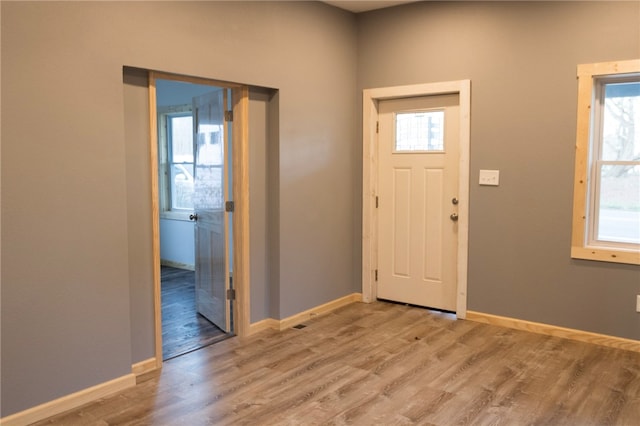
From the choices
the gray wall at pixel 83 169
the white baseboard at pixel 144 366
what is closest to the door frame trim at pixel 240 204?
the gray wall at pixel 83 169

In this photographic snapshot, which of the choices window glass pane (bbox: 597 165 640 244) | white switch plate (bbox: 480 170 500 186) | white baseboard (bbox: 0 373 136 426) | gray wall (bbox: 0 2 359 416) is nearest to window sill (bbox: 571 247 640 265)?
window glass pane (bbox: 597 165 640 244)

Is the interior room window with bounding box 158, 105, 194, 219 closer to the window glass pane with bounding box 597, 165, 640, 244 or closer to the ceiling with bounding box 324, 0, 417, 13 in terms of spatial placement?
the ceiling with bounding box 324, 0, 417, 13

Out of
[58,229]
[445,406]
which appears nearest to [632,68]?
[445,406]

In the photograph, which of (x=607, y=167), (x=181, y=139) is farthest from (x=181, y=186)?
(x=607, y=167)

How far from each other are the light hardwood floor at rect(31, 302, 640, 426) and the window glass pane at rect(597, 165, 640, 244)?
33.7 inches

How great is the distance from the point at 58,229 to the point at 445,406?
7.68 feet

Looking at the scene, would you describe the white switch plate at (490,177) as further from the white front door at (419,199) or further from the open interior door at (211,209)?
the open interior door at (211,209)

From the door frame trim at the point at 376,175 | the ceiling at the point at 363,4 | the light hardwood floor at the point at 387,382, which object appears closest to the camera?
the light hardwood floor at the point at 387,382

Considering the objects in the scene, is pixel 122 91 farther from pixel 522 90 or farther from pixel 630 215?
pixel 630 215

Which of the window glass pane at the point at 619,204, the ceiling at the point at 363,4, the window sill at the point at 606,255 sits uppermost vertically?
the ceiling at the point at 363,4

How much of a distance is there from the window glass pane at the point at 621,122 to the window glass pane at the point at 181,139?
4.71 m

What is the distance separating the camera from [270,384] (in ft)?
10.7

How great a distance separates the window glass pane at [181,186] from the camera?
680 centimetres

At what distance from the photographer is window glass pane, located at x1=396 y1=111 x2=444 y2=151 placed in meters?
4.64
